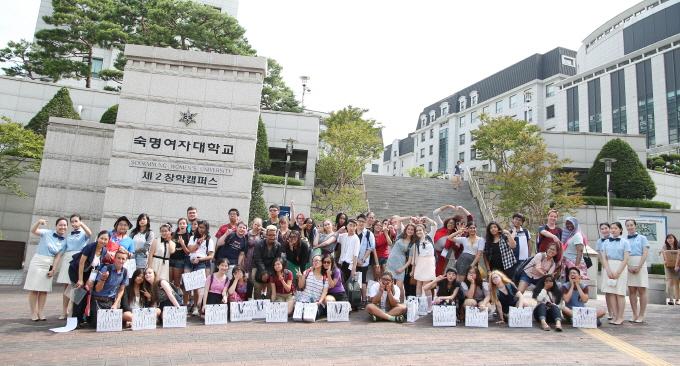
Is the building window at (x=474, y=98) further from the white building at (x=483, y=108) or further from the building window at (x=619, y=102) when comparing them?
the building window at (x=619, y=102)

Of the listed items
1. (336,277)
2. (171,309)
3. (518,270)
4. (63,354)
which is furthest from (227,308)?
(518,270)

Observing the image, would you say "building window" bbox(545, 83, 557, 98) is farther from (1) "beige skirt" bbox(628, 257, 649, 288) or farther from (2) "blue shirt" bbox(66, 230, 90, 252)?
(2) "blue shirt" bbox(66, 230, 90, 252)

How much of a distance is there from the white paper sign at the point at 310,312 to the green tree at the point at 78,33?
82.3 feet

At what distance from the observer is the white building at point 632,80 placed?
4209 centimetres

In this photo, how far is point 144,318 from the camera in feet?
23.9

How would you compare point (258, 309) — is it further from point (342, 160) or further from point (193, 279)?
point (342, 160)

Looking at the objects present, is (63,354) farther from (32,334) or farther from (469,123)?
(469,123)

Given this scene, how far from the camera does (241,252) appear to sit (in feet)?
28.6

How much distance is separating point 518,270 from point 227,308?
539 centimetres

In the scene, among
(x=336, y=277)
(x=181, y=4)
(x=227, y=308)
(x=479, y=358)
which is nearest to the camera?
(x=479, y=358)

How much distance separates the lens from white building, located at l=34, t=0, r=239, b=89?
38.5m

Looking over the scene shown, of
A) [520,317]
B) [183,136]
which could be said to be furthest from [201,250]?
[520,317]

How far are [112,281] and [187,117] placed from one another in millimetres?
6598

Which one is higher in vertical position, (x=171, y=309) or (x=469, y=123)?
(x=469, y=123)
